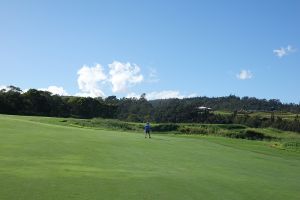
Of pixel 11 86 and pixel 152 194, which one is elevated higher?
pixel 11 86

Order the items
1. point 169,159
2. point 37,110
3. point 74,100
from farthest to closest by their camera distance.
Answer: point 74,100, point 37,110, point 169,159

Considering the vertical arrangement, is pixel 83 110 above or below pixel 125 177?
above

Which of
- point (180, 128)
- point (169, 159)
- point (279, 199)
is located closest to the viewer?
point (279, 199)

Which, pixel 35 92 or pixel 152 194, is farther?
pixel 35 92

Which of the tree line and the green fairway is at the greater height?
the tree line

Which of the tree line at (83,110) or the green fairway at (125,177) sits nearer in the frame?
the green fairway at (125,177)

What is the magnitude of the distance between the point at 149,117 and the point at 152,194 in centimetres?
15723

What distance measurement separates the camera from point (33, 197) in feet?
35.7

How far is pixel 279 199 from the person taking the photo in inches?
525

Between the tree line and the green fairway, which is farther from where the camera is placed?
the tree line

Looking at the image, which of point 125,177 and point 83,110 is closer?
point 125,177

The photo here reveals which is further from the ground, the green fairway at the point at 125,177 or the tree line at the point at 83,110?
the tree line at the point at 83,110

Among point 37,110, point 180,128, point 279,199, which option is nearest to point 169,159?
point 279,199

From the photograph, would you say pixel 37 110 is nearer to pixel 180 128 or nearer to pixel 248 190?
pixel 180 128
